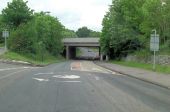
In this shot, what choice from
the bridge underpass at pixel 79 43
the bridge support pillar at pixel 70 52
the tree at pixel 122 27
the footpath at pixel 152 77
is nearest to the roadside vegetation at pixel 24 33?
the tree at pixel 122 27

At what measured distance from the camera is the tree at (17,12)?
9203 cm

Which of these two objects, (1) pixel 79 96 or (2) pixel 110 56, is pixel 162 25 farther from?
(2) pixel 110 56

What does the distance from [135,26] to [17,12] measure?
88.4 feet

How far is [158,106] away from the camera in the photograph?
1541cm

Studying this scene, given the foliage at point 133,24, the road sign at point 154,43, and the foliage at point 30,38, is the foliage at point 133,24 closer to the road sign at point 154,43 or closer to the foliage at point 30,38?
the road sign at point 154,43

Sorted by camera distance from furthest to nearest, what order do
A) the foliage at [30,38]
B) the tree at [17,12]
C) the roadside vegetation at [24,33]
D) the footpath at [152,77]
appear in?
the tree at [17,12] → the foliage at [30,38] → the roadside vegetation at [24,33] → the footpath at [152,77]

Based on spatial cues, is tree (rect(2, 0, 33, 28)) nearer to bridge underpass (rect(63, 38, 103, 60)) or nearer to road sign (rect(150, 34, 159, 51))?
bridge underpass (rect(63, 38, 103, 60))

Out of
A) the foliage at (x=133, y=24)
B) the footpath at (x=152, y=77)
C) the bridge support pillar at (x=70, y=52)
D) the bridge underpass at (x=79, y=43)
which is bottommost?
the bridge support pillar at (x=70, y=52)

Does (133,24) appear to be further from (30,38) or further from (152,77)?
(152,77)

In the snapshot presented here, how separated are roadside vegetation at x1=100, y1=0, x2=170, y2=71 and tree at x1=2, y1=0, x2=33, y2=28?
55.5 feet

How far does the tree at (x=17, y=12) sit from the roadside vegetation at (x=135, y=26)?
16.9 meters

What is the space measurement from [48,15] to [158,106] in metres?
122

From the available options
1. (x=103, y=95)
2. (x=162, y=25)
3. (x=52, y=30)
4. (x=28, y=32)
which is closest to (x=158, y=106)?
(x=103, y=95)

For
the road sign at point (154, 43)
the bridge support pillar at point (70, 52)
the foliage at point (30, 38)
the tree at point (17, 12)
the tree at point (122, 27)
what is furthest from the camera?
the bridge support pillar at point (70, 52)
